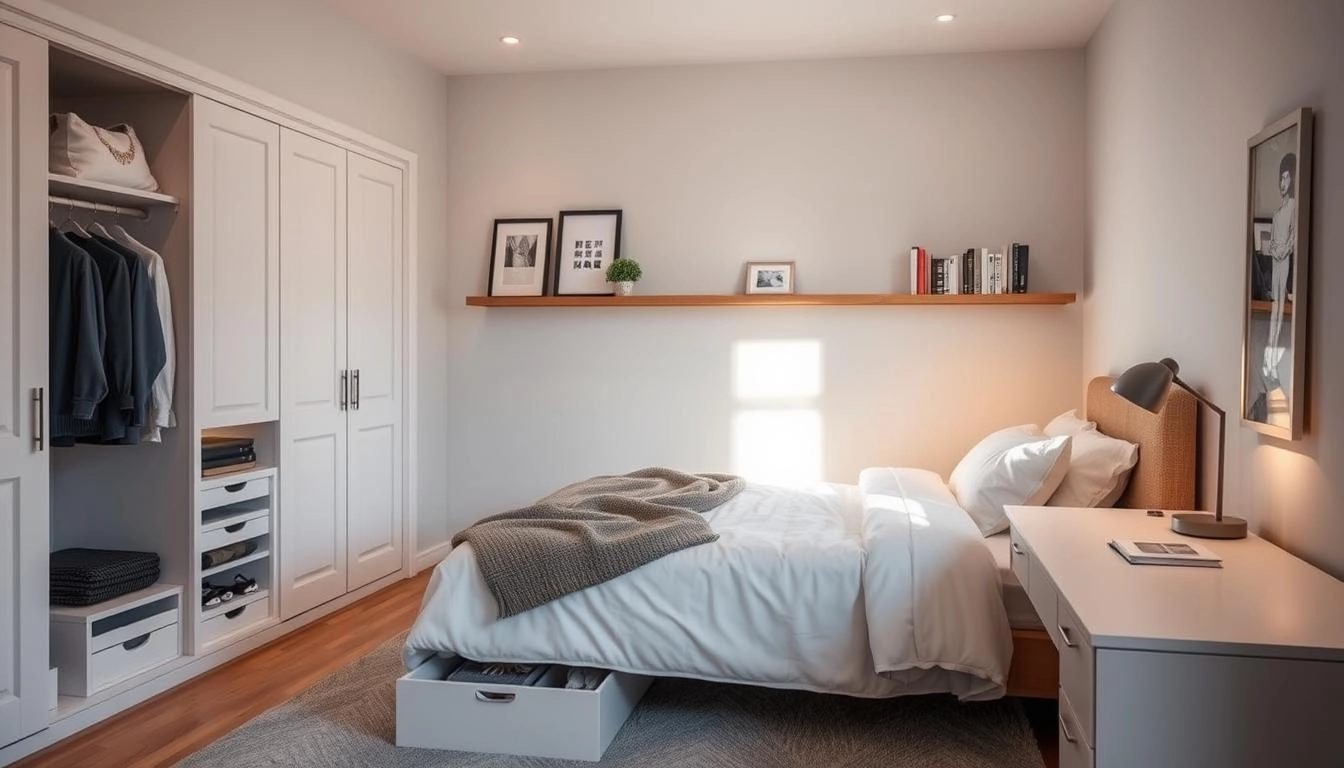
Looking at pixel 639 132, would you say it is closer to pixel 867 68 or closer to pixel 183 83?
pixel 867 68

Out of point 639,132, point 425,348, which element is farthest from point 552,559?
point 639,132

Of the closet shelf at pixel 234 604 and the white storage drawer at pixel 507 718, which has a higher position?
the closet shelf at pixel 234 604

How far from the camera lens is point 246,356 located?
3.62 m

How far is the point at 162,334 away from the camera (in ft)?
10.6

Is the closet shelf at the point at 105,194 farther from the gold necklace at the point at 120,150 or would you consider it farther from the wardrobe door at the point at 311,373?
the wardrobe door at the point at 311,373

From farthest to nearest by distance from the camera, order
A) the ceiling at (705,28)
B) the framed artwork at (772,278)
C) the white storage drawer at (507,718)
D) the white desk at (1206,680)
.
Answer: the framed artwork at (772,278) → the ceiling at (705,28) → the white storage drawer at (507,718) → the white desk at (1206,680)

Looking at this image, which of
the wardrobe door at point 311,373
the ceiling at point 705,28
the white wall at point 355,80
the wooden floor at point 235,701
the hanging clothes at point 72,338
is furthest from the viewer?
the ceiling at point 705,28

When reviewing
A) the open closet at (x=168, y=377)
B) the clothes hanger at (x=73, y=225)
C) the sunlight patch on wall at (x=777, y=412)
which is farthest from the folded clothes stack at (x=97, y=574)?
the sunlight patch on wall at (x=777, y=412)

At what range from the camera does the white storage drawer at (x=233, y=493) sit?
3.45 metres

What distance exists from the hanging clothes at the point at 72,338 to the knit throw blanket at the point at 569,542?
1.19 m

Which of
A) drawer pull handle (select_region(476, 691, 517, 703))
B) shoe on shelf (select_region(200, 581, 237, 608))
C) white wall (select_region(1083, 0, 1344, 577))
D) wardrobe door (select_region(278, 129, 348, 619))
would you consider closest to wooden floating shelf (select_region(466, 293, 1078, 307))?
white wall (select_region(1083, 0, 1344, 577))

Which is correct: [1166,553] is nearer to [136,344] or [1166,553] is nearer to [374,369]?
[136,344]

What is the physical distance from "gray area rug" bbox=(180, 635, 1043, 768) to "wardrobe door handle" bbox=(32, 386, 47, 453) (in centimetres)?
98

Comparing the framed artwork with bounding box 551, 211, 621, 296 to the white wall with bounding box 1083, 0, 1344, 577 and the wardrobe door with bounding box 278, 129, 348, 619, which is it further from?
the white wall with bounding box 1083, 0, 1344, 577
